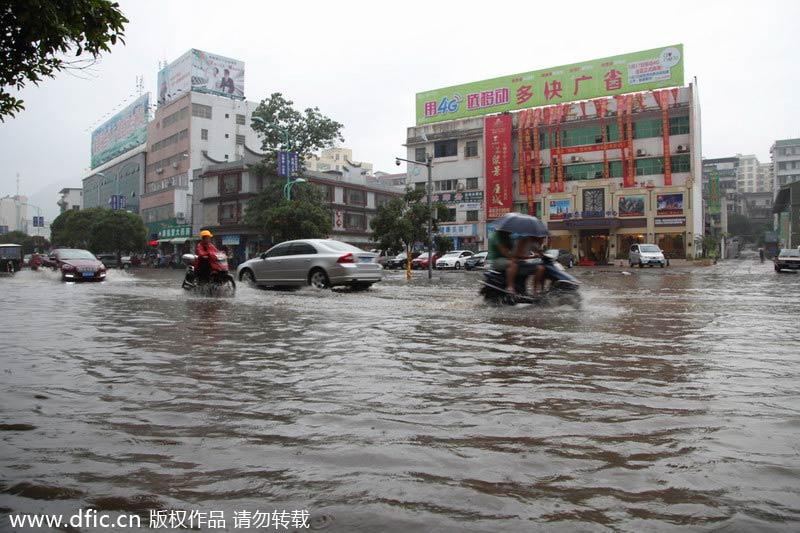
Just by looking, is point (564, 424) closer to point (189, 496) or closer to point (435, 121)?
point (189, 496)

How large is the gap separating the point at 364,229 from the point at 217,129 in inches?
870

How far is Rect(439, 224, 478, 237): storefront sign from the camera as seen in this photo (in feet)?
175

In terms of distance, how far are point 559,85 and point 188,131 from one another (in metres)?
39.3

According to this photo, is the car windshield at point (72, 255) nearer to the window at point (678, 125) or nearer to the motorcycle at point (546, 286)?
the motorcycle at point (546, 286)

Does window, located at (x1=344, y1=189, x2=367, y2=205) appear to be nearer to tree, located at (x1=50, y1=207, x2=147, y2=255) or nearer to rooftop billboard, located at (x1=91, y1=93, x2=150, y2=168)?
tree, located at (x1=50, y1=207, x2=147, y2=255)

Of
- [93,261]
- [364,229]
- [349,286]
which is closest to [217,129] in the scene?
[364,229]

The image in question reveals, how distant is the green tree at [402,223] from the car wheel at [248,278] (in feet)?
A: 43.5

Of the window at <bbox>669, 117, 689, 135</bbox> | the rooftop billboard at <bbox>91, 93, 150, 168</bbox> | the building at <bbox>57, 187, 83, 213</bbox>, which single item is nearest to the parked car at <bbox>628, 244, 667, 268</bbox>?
the window at <bbox>669, 117, 689, 135</bbox>

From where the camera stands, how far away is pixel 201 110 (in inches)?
2544

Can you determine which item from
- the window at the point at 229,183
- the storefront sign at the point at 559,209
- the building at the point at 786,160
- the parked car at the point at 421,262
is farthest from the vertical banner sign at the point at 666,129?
the building at the point at 786,160

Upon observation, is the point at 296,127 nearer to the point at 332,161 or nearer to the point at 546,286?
the point at 546,286

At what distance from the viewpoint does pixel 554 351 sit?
550cm

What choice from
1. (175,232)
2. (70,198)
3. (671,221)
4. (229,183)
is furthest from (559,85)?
(70,198)

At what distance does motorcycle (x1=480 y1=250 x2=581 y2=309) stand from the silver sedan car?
17.1 ft
